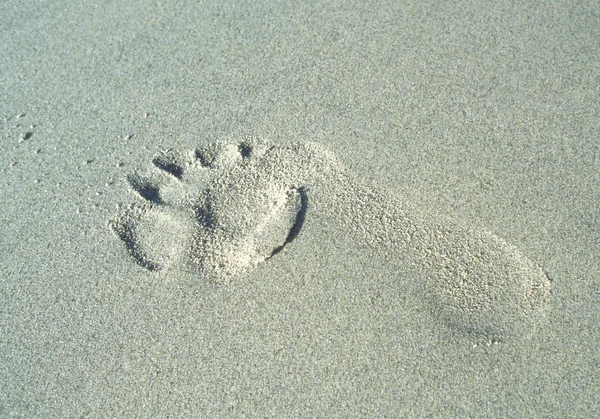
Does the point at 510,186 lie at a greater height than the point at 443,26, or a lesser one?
lesser

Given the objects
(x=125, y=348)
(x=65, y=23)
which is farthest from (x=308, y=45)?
(x=125, y=348)

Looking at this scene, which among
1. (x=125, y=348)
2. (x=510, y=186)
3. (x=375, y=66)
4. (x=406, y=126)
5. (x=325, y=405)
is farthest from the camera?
(x=375, y=66)

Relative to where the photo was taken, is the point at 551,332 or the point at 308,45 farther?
the point at 308,45

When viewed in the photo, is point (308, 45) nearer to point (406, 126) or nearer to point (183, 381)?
point (406, 126)

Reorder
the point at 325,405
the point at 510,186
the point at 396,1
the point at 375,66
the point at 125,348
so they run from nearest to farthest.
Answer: the point at 325,405 → the point at 125,348 → the point at 510,186 → the point at 375,66 → the point at 396,1
